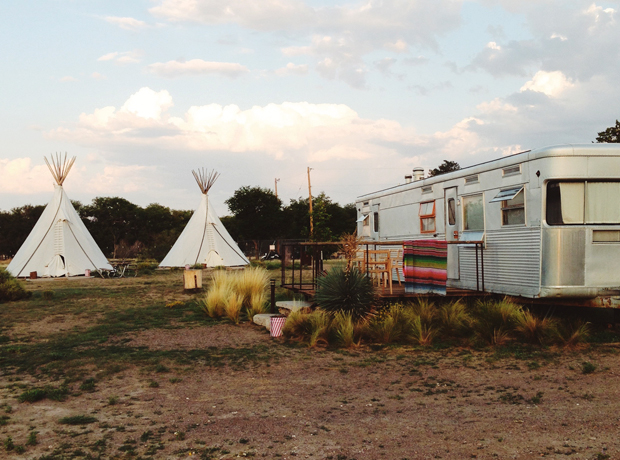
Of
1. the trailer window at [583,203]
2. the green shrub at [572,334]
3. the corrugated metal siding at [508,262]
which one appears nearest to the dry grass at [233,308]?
the corrugated metal siding at [508,262]

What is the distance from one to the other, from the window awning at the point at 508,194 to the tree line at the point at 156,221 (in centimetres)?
3327

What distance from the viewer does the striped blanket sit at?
10.1 m

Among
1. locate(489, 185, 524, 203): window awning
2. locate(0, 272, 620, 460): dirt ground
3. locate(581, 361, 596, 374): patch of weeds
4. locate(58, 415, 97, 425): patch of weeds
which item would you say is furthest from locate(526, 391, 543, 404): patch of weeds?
locate(58, 415, 97, 425): patch of weeds

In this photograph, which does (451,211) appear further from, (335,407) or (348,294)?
(335,407)

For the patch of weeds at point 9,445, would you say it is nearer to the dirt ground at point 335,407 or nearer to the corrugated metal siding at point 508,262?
the dirt ground at point 335,407

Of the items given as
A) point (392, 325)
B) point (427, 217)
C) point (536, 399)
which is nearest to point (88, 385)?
point (392, 325)

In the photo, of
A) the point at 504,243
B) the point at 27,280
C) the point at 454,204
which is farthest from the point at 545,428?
the point at 27,280

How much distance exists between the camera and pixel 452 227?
1136cm

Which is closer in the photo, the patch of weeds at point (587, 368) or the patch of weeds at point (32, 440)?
the patch of weeds at point (32, 440)

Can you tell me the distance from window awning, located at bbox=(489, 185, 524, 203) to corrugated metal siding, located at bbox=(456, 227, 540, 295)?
55 centimetres

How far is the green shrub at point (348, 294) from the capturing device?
31.7 ft

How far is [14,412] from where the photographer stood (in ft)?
18.9

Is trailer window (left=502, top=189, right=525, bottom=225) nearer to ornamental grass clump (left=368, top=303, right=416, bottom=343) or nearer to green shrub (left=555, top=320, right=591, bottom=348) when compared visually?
green shrub (left=555, top=320, right=591, bottom=348)

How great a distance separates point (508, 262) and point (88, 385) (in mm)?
6804
